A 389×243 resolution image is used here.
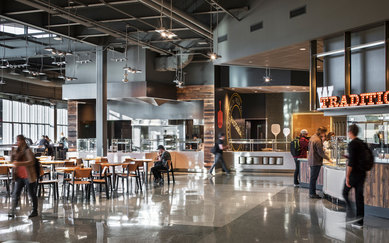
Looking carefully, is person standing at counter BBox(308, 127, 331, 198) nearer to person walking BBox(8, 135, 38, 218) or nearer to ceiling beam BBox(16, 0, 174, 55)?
person walking BBox(8, 135, 38, 218)

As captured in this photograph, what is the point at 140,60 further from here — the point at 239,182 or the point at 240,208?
the point at 240,208

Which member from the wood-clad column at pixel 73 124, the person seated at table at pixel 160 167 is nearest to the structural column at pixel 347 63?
the person seated at table at pixel 160 167

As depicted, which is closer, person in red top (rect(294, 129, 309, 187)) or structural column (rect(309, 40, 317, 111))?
structural column (rect(309, 40, 317, 111))

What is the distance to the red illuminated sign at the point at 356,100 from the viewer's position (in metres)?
8.45

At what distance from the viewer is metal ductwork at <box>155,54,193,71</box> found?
16797 millimetres

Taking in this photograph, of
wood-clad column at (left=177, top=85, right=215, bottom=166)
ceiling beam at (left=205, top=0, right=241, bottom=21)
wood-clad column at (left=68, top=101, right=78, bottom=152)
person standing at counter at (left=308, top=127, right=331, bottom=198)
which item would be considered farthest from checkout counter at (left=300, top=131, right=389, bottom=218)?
wood-clad column at (left=68, top=101, right=78, bottom=152)

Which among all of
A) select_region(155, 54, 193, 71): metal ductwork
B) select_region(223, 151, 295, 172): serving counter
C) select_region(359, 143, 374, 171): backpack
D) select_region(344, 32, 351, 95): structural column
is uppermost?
select_region(155, 54, 193, 71): metal ductwork

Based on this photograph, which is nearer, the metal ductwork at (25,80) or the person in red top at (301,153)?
the person in red top at (301,153)

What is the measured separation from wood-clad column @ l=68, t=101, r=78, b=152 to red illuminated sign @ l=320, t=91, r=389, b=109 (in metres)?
12.0

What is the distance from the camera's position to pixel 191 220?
7.38 meters

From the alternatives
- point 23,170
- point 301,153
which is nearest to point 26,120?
point 301,153

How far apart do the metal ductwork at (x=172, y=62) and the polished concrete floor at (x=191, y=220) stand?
703 cm

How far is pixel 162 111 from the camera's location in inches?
757

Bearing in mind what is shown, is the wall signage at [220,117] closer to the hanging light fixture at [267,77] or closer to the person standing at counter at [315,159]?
the hanging light fixture at [267,77]
